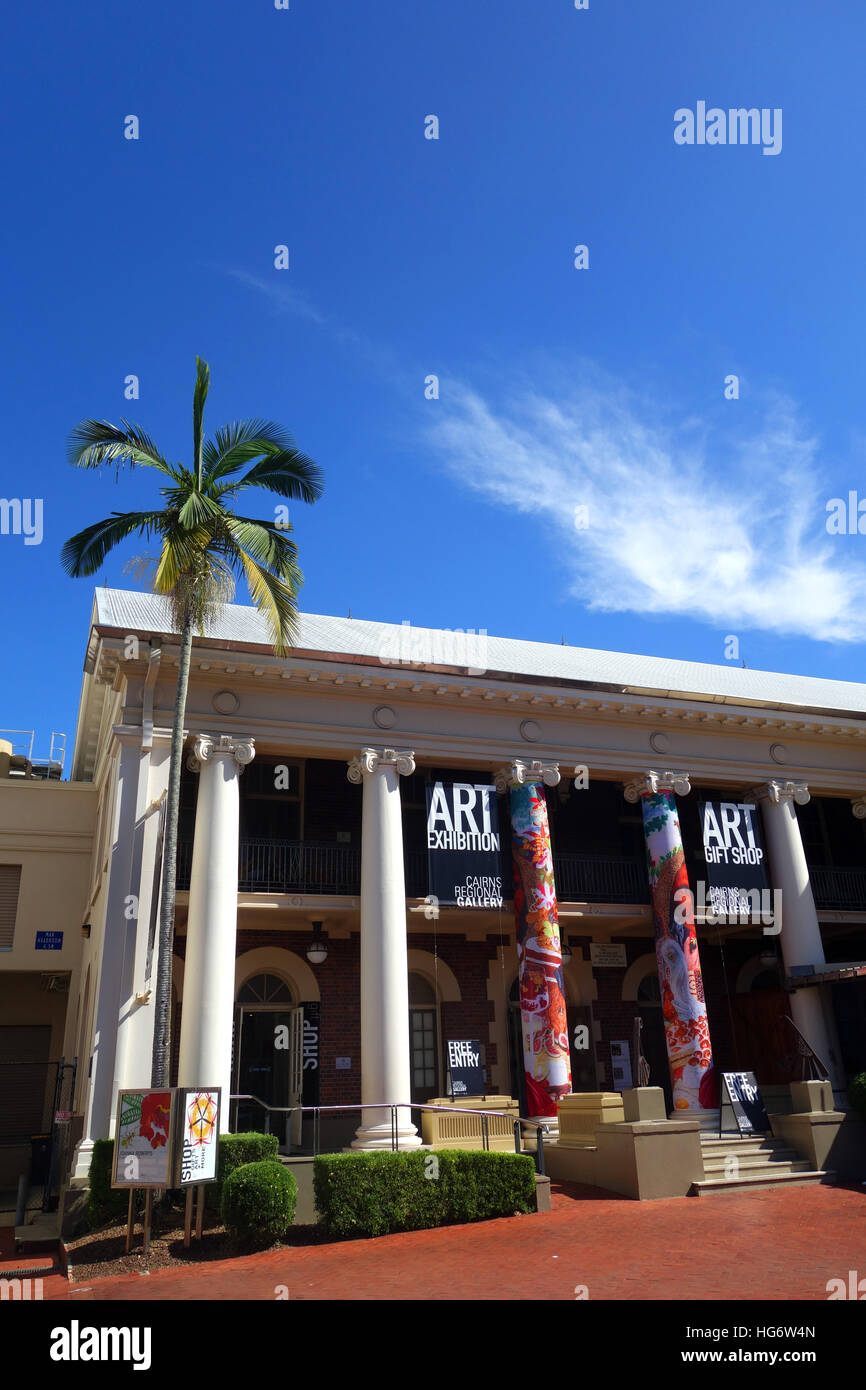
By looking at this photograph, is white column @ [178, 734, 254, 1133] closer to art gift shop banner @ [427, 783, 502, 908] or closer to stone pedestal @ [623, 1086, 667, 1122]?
art gift shop banner @ [427, 783, 502, 908]

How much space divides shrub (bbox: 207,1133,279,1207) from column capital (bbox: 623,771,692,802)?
980 centimetres

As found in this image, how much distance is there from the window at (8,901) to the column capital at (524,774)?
10.8m

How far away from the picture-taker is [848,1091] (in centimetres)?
1620

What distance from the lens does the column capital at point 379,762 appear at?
17.3 m

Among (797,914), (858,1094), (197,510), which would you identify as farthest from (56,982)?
(858,1094)

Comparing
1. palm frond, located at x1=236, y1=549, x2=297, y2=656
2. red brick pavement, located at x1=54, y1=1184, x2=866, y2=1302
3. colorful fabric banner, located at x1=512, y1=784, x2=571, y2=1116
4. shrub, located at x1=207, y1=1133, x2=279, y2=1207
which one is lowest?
red brick pavement, located at x1=54, y1=1184, x2=866, y2=1302

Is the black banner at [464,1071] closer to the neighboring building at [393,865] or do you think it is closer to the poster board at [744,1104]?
the neighboring building at [393,865]

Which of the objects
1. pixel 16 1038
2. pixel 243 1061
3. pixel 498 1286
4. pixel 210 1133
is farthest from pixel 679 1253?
pixel 16 1038

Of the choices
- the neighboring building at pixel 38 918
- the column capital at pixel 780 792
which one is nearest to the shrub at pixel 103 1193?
the neighboring building at pixel 38 918

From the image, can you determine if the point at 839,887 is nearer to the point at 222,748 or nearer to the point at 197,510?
the point at 222,748

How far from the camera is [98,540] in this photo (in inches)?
566

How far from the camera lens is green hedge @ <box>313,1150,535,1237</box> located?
38.1 ft

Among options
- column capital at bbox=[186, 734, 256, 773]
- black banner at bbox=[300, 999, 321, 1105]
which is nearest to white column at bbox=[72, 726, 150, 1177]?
column capital at bbox=[186, 734, 256, 773]
